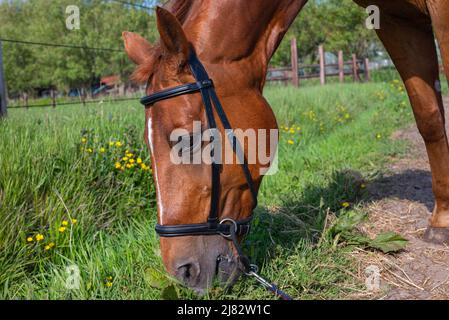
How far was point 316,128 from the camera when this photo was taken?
659 cm

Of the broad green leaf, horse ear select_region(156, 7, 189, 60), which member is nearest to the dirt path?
the broad green leaf

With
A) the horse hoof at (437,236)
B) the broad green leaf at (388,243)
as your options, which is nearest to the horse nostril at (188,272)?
the broad green leaf at (388,243)

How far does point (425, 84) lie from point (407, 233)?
1020 millimetres

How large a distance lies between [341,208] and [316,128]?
3.46 metres

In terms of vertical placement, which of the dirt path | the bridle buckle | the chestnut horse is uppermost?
the chestnut horse

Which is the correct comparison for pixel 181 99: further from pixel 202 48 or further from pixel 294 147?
pixel 294 147

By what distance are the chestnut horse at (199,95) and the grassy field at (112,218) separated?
19 centimetres

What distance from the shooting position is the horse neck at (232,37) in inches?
75.6

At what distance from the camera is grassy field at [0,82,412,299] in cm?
216

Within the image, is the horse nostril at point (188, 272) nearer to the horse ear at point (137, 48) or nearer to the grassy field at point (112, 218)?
the grassy field at point (112, 218)

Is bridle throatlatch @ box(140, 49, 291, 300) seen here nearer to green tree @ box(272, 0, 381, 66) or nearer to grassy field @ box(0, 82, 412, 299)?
grassy field @ box(0, 82, 412, 299)

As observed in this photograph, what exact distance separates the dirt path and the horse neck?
1243 millimetres

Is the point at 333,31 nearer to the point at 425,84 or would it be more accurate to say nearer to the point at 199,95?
the point at 425,84

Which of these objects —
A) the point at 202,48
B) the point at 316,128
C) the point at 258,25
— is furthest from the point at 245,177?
the point at 316,128
